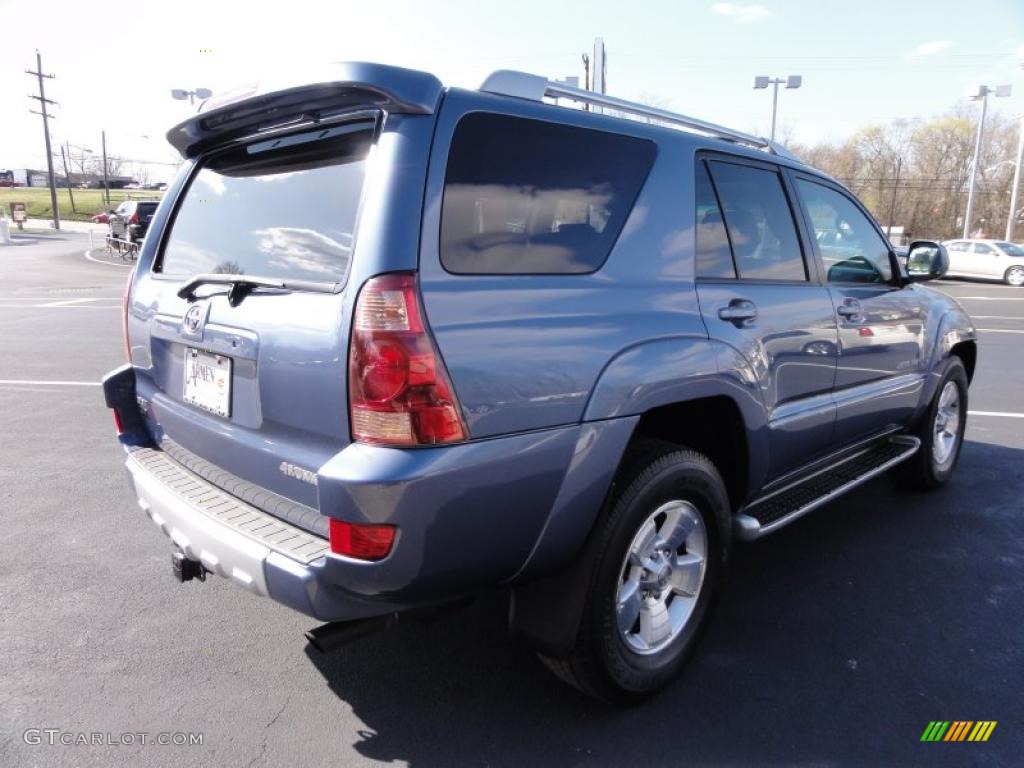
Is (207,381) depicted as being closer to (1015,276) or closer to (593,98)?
(593,98)

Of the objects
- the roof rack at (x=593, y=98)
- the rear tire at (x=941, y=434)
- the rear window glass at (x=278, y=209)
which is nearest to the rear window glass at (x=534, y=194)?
the roof rack at (x=593, y=98)

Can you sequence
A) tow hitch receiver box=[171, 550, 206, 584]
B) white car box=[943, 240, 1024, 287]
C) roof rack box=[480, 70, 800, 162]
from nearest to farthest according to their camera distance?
roof rack box=[480, 70, 800, 162] → tow hitch receiver box=[171, 550, 206, 584] → white car box=[943, 240, 1024, 287]

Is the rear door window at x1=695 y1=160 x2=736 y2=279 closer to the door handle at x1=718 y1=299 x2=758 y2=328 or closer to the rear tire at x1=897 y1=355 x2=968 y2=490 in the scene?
the door handle at x1=718 y1=299 x2=758 y2=328

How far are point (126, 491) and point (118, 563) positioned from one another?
1.06 meters

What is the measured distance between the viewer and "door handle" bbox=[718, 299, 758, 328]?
2801mm

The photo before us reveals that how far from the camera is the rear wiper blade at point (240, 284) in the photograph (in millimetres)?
2145

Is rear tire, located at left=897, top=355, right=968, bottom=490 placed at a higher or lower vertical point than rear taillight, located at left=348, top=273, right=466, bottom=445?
lower

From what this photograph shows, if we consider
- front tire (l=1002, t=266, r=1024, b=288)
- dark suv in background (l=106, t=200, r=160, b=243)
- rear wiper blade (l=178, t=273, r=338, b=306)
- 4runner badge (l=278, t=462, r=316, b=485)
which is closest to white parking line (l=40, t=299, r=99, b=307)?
dark suv in background (l=106, t=200, r=160, b=243)

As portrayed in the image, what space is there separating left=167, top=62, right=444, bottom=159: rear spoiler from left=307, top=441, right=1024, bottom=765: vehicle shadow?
6.40 feet

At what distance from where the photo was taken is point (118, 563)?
11.8 feet

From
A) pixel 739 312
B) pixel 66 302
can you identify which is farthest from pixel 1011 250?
pixel 66 302

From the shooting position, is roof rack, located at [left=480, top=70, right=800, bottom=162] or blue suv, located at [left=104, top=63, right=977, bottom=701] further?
roof rack, located at [left=480, top=70, right=800, bottom=162]

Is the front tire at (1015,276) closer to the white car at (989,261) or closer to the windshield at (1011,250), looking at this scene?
the white car at (989,261)

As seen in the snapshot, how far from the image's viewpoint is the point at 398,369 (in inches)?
76.4
